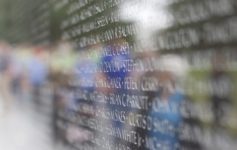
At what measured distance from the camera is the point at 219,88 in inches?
17.3

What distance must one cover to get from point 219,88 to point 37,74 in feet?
3.15

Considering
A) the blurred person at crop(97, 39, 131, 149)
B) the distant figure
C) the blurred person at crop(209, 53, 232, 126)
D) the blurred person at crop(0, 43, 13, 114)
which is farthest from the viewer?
the blurred person at crop(0, 43, 13, 114)

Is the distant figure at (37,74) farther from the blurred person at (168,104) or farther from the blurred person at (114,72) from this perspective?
the blurred person at (168,104)

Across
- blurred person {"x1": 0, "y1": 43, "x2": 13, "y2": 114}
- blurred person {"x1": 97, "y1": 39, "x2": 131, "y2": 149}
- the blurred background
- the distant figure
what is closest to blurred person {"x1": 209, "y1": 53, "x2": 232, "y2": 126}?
the blurred background

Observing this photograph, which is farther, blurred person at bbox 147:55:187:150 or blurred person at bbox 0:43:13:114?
blurred person at bbox 0:43:13:114

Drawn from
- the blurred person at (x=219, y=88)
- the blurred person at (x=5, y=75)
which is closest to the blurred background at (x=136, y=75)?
the blurred person at (x=219, y=88)

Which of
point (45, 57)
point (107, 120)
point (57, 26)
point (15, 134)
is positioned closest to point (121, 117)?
point (107, 120)

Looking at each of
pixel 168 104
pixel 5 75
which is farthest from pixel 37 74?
pixel 168 104

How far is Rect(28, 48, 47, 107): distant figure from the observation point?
129 centimetres

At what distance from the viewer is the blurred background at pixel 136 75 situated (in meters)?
0.44

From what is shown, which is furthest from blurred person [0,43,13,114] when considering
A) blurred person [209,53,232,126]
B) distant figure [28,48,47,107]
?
blurred person [209,53,232,126]

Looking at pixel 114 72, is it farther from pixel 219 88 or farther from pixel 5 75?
pixel 5 75

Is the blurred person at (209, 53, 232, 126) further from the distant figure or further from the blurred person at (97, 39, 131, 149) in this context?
the distant figure

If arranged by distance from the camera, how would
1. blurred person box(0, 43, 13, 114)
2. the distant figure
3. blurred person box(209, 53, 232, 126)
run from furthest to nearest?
1. blurred person box(0, 43, 13, 114)
2. the distant figure
3. blurred person box(209, 53, 232, 126)
